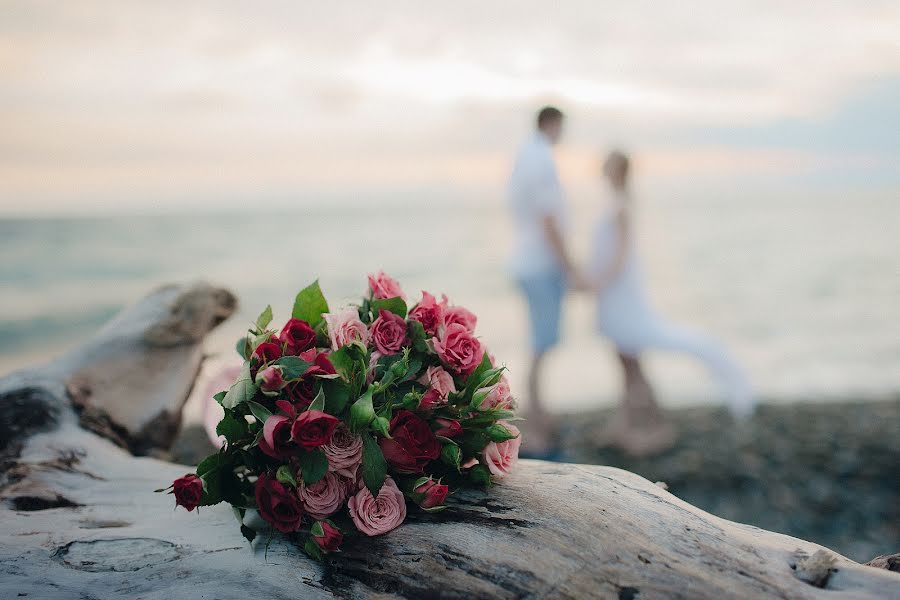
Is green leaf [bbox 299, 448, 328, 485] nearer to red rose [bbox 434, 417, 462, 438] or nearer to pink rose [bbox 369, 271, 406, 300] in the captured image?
red rose [bbox 434, 417, 462, 438]

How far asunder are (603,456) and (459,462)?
472cm

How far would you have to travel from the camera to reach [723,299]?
17625 mm

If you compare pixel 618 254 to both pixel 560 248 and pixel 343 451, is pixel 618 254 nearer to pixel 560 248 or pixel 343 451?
pixel 560 248

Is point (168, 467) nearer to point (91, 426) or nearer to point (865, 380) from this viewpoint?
point (91, 426)

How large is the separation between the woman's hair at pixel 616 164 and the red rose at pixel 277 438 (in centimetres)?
499

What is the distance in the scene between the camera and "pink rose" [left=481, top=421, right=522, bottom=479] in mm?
2311

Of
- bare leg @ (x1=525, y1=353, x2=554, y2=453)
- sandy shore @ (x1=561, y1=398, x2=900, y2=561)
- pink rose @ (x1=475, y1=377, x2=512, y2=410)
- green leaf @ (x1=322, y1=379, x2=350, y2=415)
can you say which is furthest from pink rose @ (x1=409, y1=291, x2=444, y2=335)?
bare leg @ (x1=525, y1=353, x2=554, y2=453)

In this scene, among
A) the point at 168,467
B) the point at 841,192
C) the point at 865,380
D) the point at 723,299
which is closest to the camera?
the point at 168,467

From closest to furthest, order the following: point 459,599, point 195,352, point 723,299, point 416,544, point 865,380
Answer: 1. point 459,599
2. point 416,544
3. point 195,352
4. point 865,380
5. point 723,299

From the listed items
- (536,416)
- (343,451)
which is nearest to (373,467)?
(343,451)

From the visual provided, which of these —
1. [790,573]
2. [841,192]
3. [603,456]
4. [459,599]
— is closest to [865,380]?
[603,456]

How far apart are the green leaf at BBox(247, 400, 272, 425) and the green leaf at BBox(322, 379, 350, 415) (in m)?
0.18

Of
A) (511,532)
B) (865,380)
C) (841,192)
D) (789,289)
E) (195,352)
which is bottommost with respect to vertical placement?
(511,532)

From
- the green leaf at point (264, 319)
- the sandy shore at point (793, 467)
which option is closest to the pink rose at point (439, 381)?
the green leaf at point (264, 319)
